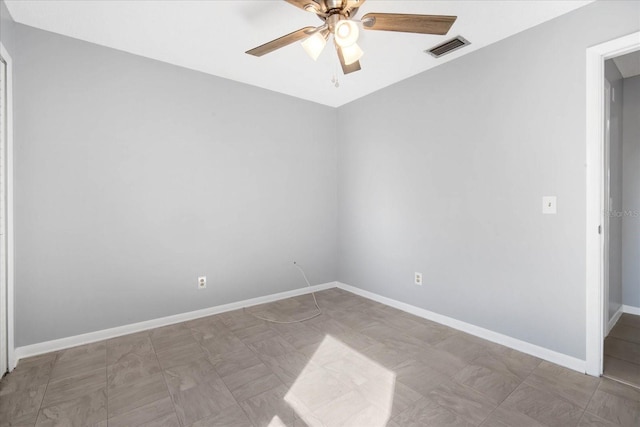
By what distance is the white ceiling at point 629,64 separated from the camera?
2.51 meters

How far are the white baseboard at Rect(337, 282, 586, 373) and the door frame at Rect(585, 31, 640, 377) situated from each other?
10 cm

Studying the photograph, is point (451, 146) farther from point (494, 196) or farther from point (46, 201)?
point (46, 201)

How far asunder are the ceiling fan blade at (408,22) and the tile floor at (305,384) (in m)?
2.12

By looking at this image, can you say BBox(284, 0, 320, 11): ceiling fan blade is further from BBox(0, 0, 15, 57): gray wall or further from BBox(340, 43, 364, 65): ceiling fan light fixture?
BBox(0, 0, 15, 57): gray wall

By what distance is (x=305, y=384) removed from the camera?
1.90m

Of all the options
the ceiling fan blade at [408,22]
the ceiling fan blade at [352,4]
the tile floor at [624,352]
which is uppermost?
the ceiling fan blade at [352,4]

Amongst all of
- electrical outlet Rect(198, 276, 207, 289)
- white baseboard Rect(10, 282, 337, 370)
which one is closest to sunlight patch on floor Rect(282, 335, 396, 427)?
white baseboard Rect(10, 282, 337, 370)

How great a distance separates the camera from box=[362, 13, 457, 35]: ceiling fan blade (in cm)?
157

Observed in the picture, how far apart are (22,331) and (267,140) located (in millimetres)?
2677

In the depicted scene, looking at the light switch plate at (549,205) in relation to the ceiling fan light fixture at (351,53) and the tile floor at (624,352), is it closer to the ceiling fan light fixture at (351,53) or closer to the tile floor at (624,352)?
the tile floor at (624,352)

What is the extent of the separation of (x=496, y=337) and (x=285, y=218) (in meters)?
2.40

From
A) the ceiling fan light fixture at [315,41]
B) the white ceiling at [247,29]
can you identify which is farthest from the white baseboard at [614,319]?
the ceiling fan light fixture at [315,41]

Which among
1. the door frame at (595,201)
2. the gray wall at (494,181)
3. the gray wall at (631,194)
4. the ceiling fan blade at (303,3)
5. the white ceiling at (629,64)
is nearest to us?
the ceiling fan blade at (303,3)

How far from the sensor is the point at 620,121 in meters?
2.97
